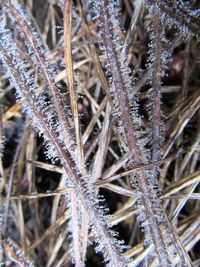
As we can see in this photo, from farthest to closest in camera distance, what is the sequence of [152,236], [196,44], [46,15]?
[46,15] → [196,44] → [152,236]

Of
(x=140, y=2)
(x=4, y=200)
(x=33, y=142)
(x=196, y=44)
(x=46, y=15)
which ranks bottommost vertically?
(x=4, y=200)

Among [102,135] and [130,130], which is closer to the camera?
[130,130]

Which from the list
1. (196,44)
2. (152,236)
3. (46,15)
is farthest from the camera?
(46,15)

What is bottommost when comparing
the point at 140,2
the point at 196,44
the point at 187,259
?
the point at 187,259

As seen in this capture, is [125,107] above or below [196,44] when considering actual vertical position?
below

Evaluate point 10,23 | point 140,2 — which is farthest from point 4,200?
point 140,2

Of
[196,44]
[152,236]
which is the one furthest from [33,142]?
[196,44]

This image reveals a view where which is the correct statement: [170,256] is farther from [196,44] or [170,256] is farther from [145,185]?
[196,44]

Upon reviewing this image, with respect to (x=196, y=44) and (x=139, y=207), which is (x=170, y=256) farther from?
(x=196, y=44)

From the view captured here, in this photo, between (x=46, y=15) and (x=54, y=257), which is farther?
(x=46, y=15)
